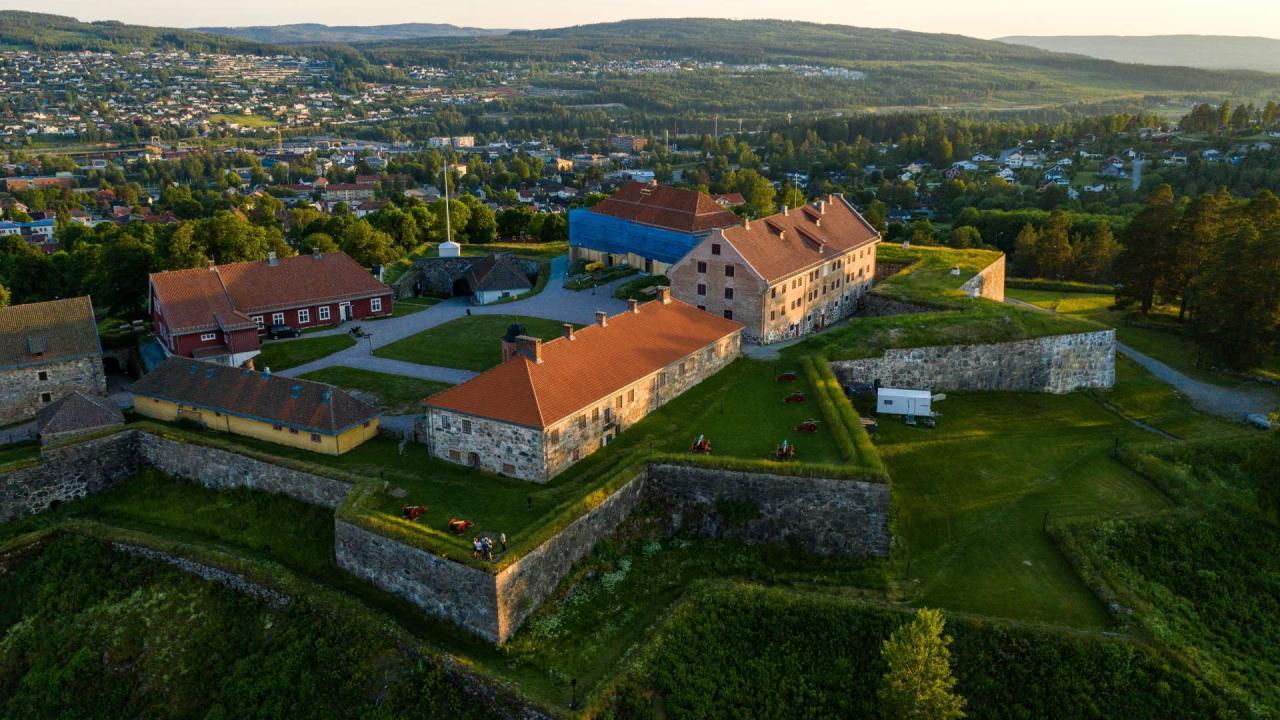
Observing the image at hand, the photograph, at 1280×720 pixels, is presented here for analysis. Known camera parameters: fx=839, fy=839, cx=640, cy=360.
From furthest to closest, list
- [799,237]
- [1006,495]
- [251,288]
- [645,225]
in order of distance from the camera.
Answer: [645,225]
[799,237]
[251,288]
[1006,495]

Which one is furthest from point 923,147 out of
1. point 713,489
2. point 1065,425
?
point 713,489


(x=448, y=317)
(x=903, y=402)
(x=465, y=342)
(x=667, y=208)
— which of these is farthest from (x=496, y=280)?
(x=903, y=402)

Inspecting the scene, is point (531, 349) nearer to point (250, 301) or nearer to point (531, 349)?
point (531, 349)

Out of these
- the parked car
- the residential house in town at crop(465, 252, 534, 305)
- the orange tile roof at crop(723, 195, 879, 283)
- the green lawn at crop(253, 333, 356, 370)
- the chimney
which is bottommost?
the parked car

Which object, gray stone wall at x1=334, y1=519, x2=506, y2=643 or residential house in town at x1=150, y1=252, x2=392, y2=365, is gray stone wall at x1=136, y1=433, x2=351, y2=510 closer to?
gray stone wall at x1=334, y1=519, x2=506, y2=643

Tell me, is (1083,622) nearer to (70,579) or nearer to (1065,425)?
(1065,425)

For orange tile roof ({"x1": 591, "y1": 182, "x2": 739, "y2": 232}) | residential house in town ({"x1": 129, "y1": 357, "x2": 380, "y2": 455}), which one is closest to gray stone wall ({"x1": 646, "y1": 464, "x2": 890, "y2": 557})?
residential house in town ({"x1": 129, "y1": 357, "x2": 380, "y2": 455})

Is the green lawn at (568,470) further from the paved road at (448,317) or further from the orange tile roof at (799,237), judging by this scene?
the paved road at (448,317)
